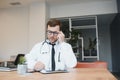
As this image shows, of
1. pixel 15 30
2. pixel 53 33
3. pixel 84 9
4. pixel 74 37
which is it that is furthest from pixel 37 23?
pixel 53 33

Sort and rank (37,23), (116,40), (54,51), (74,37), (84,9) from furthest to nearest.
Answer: (116,40) → (74,37) → (84,9) → (37,23) → (54,51)

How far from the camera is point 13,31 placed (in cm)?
644

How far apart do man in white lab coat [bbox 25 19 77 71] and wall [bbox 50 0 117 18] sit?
4059 millimetres

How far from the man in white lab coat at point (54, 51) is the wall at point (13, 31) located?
425cm

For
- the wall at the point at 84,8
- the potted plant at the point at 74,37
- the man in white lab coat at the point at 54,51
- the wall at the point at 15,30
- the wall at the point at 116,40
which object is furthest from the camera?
the wall at the point at 116,40

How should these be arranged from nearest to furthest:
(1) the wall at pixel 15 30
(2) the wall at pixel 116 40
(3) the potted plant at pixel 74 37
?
(3) the potted plant at pixel 74 37 < (1) the wall at pixel 15 30 < (2) the wall at pixel 116 40

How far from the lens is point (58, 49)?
84.9 inches

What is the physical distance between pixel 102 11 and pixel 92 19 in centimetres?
57

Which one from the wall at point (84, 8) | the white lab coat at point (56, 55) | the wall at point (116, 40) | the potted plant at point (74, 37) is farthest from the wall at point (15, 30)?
the white lab coat at point (56, 55)

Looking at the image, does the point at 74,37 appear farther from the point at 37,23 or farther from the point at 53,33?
the point at 53,33

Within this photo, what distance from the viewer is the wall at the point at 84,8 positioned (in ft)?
19.2

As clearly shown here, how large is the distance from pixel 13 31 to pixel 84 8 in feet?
9.07

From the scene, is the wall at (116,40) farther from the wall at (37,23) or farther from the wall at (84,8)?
the wall at (37,23)

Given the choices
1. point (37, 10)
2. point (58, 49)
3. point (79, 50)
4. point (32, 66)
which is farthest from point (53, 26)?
point (79, 50)
